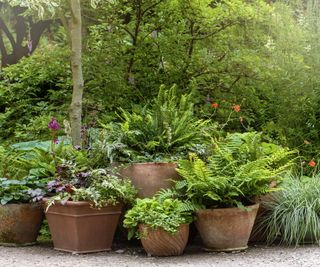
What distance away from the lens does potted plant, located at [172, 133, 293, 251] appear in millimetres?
4461

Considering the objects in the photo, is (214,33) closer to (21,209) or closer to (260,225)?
(260,225)

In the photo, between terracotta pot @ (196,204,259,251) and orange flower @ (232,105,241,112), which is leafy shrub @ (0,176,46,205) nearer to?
terracotta pot @ (196,204,259,251)

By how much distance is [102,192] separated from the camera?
15.1 ft

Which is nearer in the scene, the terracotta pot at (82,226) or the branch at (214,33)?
the terracotta pot at (82,226)

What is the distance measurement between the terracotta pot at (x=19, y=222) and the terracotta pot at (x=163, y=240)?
3.55 feet

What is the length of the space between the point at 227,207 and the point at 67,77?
3.32 metres

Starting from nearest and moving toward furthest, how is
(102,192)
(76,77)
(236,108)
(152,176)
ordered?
1. (102,192)
2. (152,176)
3. (76,77)
4. (236,108)

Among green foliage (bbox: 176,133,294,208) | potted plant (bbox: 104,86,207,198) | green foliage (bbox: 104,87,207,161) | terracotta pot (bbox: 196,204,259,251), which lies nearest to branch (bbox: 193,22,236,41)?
potted plant (bbox: 104,86,207,198)

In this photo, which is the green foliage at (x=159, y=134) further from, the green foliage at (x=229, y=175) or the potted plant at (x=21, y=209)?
the potted plant at (x=21, y=209)

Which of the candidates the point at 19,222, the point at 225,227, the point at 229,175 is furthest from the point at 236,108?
the point at 19,222

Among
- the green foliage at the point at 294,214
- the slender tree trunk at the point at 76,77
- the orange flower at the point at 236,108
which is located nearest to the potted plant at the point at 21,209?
A: the slender tree trunk at the point at 76,77

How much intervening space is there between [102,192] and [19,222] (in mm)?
837

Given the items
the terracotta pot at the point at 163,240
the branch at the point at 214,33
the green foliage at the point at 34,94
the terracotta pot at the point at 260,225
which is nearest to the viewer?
the terracotta pot at the point at 163,240

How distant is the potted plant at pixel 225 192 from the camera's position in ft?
14.6
